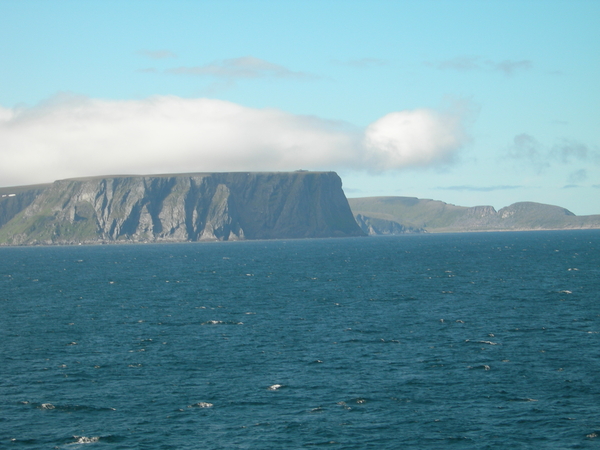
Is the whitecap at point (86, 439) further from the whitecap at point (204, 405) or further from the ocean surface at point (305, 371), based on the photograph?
the whitecap at point (204, 405)

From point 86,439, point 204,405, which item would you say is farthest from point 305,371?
point 86,439

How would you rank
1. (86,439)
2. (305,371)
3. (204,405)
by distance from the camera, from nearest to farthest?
1. (86,439)
2. (204,405)
3. (305,371)

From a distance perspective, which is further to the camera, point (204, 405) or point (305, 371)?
point (305, 371)

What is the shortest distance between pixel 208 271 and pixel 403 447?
144374 mm

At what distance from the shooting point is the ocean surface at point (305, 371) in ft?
147

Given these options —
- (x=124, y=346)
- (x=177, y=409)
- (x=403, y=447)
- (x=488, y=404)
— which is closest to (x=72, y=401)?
(x=177, y=409)

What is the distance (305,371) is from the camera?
198ft

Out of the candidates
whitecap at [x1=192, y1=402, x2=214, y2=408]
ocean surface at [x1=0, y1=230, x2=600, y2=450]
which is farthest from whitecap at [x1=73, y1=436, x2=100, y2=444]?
whitecap at [x1=192, y1=402, x2=214, y2=408]

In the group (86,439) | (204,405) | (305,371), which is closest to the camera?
(86,439)

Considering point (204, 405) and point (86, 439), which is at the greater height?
point (204, 405)

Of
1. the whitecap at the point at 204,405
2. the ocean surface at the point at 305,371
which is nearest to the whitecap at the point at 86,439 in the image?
the ocean surface at the point at 305,371

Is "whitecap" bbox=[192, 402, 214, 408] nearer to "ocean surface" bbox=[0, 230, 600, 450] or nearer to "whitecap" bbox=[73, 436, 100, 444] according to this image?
"ocean surface" bbox=[0, 230, 600, 450]

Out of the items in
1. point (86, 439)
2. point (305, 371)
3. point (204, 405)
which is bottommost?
point (86, 439)

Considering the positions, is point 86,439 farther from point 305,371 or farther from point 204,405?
point 305,371
